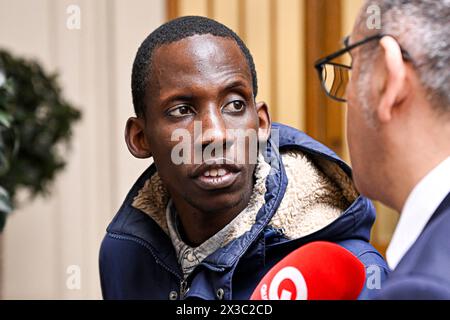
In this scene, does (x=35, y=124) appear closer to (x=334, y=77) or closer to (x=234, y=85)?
(x=234, y=85)

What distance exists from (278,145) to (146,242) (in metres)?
0.26

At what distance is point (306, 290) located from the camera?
3.12 ft

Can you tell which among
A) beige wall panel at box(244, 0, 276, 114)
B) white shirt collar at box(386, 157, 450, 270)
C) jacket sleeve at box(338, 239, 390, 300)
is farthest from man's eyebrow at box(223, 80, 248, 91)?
beige wall panel at box(244, 0, 276, 114)

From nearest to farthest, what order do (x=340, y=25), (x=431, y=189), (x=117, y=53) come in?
1. (x=431, y=189)
2. (x=340, y=25)
3. (x=117, y=53)

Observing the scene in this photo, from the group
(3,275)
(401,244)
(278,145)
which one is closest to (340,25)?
(278,145)

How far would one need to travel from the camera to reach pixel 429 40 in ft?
2.68

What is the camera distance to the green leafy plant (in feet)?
8.91

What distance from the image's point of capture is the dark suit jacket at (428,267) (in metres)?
0.72

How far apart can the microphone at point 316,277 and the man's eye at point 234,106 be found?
10.5 inches

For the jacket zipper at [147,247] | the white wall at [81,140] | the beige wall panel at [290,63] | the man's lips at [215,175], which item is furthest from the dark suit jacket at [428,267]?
the white wall at [81,140]

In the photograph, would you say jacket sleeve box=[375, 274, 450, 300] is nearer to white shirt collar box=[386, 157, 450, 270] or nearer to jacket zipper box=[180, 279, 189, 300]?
white shirt collar box=[386, 157, 450, 270]

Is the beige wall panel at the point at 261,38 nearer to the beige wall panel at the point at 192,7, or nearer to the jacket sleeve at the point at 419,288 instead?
the beige wall panel at the point at 192,7

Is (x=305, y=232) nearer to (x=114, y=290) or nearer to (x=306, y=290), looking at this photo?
(x=306, y=290)

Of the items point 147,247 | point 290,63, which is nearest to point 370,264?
point 147,247
